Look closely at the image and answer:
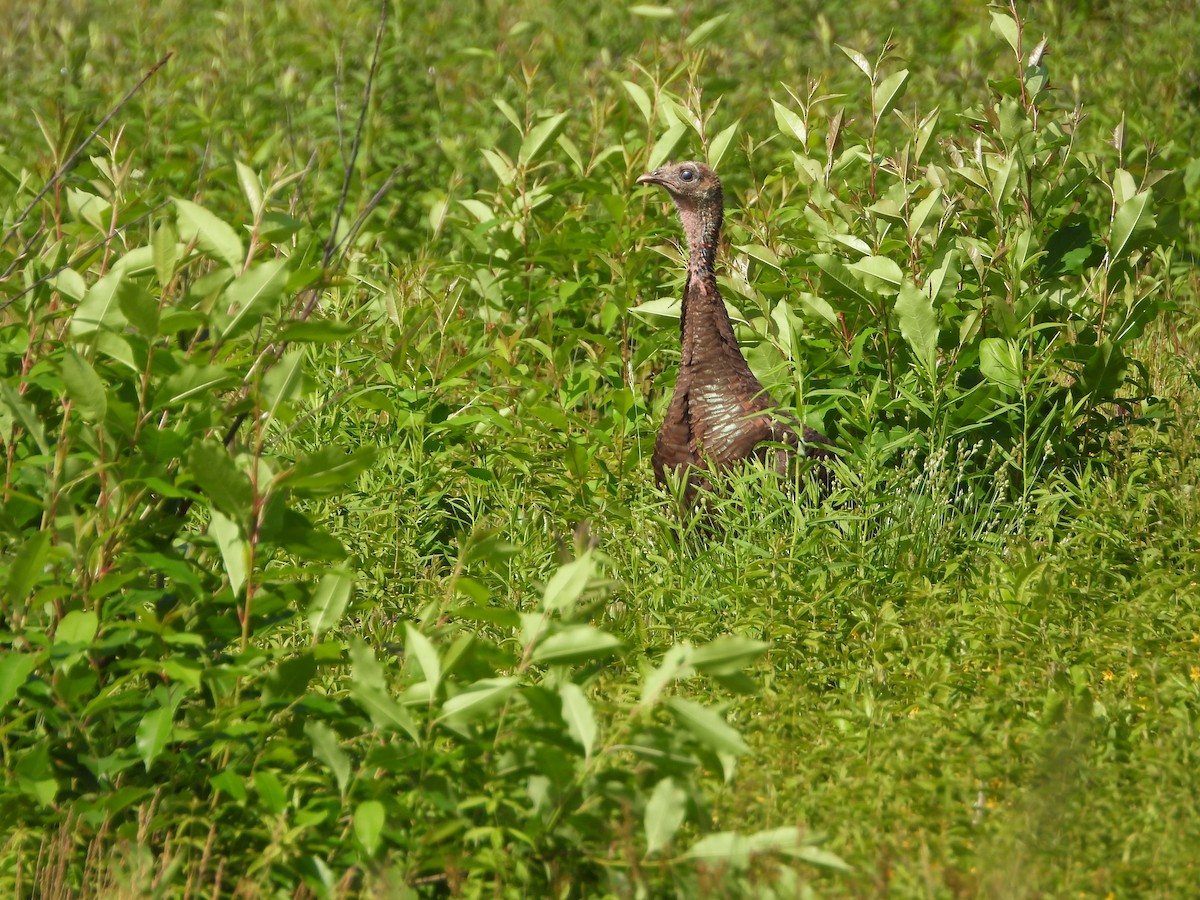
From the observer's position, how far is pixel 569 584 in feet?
8.09

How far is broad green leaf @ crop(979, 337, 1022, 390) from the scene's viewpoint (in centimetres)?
412

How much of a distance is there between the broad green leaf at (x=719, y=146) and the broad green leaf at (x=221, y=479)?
2946 millimetres

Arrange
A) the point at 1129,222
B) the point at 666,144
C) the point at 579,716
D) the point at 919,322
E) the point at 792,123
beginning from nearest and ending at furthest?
1. the point at 579,716
2. the point at 919,322
3. the point at 1129,222
4. the point at 792,123
5. the point at 666,144

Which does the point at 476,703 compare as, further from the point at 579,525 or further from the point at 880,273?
the point at 880,273

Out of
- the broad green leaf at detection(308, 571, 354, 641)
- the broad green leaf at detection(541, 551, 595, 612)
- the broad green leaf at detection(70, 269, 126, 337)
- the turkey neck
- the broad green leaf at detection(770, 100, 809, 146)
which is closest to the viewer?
the broad green leaf at detection(541, 551, 595, 612)

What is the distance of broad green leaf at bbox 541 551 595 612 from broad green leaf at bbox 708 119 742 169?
283 cm

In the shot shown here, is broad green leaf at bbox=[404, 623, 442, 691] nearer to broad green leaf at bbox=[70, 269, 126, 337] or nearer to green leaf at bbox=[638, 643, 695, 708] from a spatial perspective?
green leaf at bbox=[638, 643, 695, 708]

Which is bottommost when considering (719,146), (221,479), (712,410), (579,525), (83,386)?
(712,410)

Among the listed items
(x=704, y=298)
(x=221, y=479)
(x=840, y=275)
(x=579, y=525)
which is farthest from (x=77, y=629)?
(x=840, y=275)

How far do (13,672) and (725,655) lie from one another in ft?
4.18

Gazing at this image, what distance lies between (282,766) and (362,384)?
2.41 metres

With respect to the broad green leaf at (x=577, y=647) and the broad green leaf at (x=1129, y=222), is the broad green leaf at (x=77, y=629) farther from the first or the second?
the broad green leaf at (x=1129, y=222)

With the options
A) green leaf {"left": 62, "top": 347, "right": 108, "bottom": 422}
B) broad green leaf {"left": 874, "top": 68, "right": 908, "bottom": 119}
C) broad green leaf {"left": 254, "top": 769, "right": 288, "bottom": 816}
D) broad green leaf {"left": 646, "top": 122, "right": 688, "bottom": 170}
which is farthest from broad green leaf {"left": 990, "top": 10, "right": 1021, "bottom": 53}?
broad green leaf {"left": 254, "top": 769, "right": 288, "bottom": 816}

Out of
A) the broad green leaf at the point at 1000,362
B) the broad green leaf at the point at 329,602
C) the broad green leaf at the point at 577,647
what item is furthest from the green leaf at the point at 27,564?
the broad green leaf at the point at 1000,362
